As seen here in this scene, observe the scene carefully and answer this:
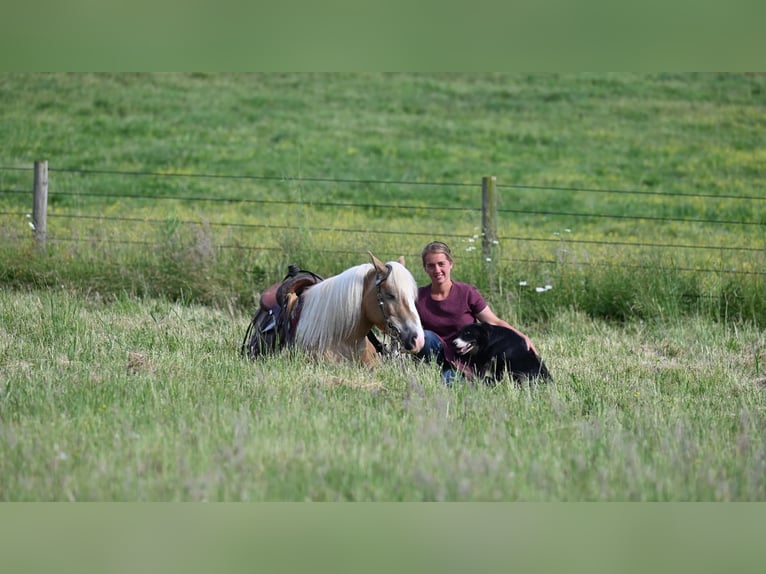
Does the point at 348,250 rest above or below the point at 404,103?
below

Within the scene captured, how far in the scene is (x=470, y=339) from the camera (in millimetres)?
6758

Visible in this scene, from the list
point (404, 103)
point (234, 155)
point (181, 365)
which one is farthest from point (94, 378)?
point (404, 103)

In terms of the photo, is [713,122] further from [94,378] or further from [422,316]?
[94,378]

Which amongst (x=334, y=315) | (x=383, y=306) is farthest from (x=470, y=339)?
(x=334, y=315)

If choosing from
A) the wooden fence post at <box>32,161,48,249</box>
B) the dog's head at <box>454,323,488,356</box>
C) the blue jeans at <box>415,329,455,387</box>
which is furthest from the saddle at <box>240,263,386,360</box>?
the wooden fence post at <box>32,161,48,249</box>

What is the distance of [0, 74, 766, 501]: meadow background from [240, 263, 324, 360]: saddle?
214 millimetres

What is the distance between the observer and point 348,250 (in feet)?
34.6

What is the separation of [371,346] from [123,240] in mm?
4861

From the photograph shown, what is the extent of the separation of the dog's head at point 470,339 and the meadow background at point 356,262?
0.96ft

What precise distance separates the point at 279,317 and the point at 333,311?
578mm

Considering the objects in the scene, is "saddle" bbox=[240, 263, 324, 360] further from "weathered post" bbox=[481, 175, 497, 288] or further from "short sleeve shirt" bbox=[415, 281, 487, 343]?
"weathered post" bbox=[481, 175, 497, 288]

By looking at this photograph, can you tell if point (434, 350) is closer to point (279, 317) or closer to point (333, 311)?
point (333, 311)

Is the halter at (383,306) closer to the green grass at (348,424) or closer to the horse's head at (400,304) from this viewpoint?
the horse's head at (400,304)

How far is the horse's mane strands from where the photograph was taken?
6.82m
